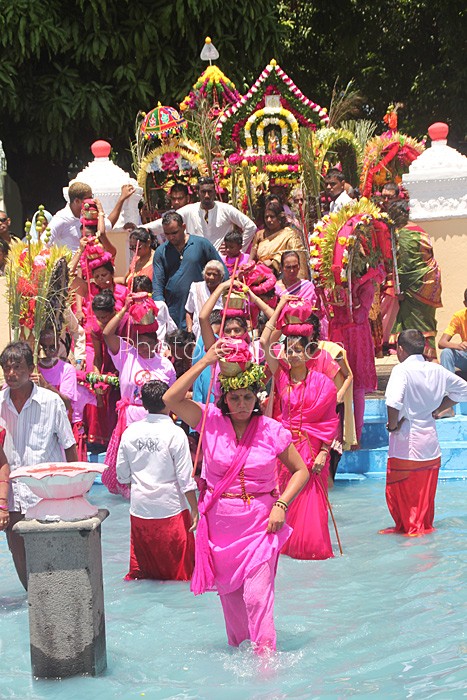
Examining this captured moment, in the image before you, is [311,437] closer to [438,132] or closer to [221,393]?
[221,393]

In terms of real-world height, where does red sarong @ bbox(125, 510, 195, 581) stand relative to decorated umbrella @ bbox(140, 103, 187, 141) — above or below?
below

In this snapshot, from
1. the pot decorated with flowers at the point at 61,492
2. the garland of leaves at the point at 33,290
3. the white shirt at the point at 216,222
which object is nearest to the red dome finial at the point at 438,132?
the white shirt at the point at 216,222

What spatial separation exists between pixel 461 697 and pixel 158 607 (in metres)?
2.42

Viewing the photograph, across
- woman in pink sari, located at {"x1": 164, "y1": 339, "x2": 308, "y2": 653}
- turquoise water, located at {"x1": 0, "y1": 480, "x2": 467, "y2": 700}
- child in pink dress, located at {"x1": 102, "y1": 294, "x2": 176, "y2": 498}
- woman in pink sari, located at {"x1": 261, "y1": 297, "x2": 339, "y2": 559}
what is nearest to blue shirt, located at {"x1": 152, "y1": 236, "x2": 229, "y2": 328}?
child in pink dress, located at {"x1": 102, "y1": 294, "x2": 176, "y2": 498}

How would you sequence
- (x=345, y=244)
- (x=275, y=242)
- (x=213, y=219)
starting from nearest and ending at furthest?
1. (x=345, y=244)
2. (x=275, y=242)
3. (x=213, y=219)

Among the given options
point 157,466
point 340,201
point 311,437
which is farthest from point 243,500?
point 340,201

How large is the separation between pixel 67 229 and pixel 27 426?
5048 mm

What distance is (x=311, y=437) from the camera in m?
9.16

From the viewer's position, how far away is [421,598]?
27.3 feet

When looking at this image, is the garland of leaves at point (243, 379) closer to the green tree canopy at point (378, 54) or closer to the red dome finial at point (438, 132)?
the red dome finial at point (438, 132)

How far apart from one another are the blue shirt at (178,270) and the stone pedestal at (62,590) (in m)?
5.52

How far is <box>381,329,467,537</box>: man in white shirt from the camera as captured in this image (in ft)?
30.8

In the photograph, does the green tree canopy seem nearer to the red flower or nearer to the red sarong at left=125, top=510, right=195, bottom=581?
the red flower

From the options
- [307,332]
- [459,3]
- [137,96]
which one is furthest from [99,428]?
[459,3]
